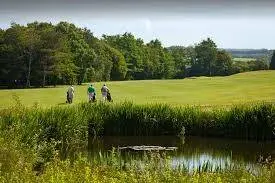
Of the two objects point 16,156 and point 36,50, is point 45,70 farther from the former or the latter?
point 16,156

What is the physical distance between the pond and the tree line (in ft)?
→ 128

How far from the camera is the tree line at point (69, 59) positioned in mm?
61844

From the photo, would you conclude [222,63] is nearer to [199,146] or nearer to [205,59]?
[205,59]

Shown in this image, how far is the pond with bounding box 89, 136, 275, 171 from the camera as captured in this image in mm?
19953

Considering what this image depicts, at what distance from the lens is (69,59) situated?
67000 mm

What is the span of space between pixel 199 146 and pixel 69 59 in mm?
46100

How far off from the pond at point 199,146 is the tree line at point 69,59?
128ft

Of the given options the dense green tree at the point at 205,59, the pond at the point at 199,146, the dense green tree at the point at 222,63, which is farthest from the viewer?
the dense green tree at the point at 205,59

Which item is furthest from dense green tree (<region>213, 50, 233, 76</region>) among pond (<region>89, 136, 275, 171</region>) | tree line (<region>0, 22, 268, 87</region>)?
pond (<region>89, 136, 275, 171</region>)

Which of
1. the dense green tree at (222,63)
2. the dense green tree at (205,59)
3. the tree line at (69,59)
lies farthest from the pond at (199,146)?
the dense green tree at (205,59)

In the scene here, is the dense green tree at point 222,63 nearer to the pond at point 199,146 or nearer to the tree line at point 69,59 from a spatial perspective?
the tree line at point 69,59

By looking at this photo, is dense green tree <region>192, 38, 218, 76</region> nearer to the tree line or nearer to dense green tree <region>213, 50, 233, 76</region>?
dense green tree <region>213, 50, 233, 76</region>

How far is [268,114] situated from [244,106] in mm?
1202

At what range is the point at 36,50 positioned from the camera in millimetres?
62250
